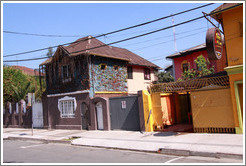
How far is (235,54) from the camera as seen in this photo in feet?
37.3

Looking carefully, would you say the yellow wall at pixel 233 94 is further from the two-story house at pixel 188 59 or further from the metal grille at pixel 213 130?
the two-story house at pixel 188 59

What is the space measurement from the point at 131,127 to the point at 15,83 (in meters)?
18.7

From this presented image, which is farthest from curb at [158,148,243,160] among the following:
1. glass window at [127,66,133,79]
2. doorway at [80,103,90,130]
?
glass window at [127,66,133,79]

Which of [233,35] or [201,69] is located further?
[201,69]

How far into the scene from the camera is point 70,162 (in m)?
8.23

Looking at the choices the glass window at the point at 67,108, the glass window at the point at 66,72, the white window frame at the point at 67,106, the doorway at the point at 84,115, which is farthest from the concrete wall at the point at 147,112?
the glass window at the point at 66,72

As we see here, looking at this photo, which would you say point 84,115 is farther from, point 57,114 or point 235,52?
point 235,52

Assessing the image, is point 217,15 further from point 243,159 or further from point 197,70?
point 197,70

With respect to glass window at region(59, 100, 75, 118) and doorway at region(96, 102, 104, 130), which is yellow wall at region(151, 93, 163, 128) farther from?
glass window at region(59, 100, 75, 118)

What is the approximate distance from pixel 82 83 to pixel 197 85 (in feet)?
28.2

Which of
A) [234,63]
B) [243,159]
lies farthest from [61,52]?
[243,159]

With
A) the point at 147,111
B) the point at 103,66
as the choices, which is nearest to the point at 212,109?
the point at 147,111

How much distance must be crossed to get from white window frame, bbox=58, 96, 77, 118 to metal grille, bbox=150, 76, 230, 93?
7088 millimetres

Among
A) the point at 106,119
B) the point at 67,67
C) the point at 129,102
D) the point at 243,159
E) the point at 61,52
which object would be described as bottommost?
the point at 243,159
